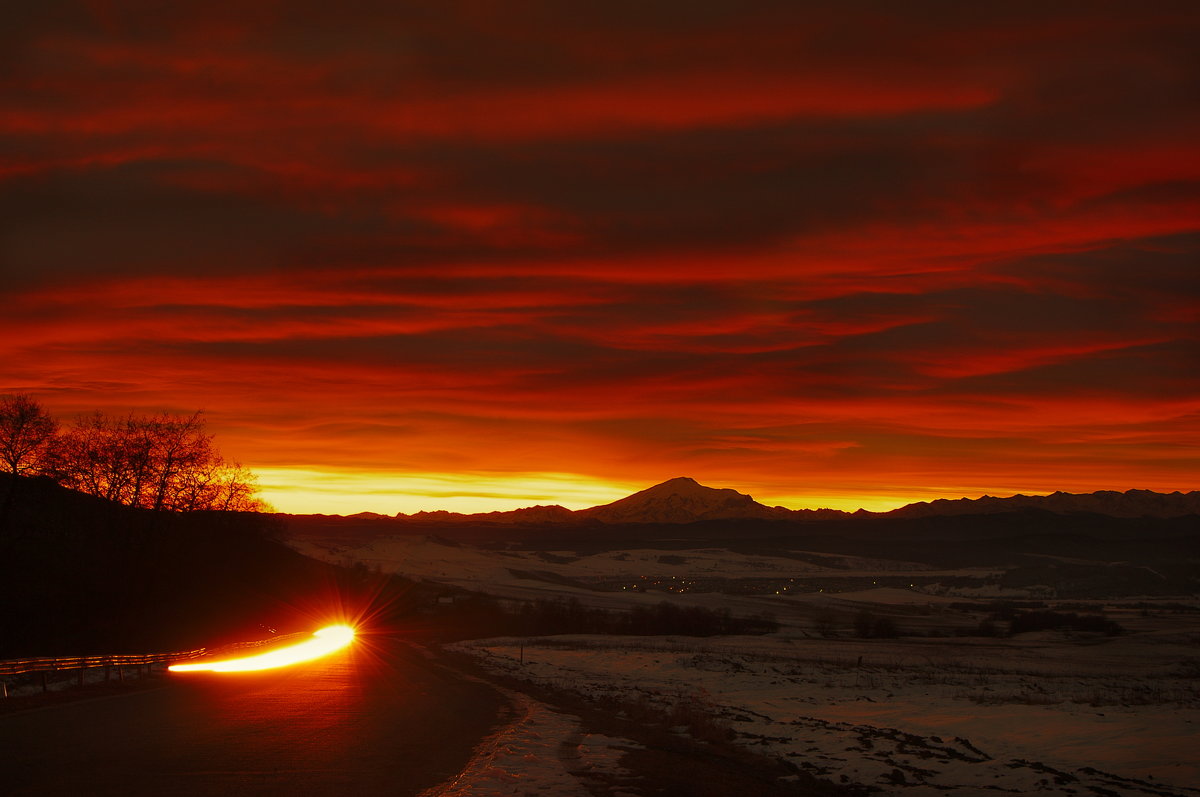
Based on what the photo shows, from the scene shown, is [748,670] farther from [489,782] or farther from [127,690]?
[489,782]

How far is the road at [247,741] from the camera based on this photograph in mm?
14055

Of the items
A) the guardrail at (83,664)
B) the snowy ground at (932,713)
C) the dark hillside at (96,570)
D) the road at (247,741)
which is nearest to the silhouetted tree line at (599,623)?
the dark hillside at (96,570)

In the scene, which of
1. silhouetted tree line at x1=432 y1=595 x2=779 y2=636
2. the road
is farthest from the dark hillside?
silhouetted tree line at x1=432 y1=595 x2=779 y2=636

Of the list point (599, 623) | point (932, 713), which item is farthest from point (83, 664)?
point (599, 623)

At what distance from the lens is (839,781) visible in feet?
56.7

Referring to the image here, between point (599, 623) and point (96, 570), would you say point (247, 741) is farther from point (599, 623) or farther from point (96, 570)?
point (599, 623)

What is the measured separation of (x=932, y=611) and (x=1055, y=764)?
172358 millimetres

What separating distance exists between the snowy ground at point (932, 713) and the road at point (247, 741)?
278 inches

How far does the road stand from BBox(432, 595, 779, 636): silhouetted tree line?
77.8 m

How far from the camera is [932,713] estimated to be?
28.4m

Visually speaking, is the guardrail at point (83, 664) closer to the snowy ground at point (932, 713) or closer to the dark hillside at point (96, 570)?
the dark hillside at point (96, 570)

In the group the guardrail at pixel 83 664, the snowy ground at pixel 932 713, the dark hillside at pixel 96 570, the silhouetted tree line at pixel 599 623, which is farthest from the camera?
the silhouetted tree line at pixel 599 623

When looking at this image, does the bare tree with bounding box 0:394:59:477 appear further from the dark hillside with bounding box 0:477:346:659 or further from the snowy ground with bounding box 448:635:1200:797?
the snowy ground with bounding box 448:635:1200:797

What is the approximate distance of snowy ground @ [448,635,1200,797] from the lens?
17.5 meters
